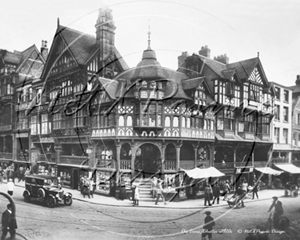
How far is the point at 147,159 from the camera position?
70.7 feet

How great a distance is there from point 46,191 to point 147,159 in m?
7.91

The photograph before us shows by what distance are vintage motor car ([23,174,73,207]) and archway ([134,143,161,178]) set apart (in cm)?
623

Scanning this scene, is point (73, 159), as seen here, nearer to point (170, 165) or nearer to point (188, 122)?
point (170, 165)

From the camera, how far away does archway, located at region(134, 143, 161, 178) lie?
2130 cm

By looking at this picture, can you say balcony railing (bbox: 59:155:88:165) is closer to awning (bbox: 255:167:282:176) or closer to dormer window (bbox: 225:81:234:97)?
dormer window (bbox: 225:81:234:97)

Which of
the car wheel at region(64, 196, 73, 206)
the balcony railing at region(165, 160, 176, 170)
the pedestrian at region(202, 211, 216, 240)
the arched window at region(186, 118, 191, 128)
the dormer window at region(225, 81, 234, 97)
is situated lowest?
the car wheel at region(64, 196, 73, 206)

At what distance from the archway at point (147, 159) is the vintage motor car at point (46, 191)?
20.4ft

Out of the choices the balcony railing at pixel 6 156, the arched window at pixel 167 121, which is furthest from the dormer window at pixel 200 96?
the balcony railing at pixel 6 156

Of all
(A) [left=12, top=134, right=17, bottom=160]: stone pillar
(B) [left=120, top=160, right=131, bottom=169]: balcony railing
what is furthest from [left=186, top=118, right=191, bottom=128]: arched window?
(A) [left=12, top=134, right=17, bottom=160]: stone pillar

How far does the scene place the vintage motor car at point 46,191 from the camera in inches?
634

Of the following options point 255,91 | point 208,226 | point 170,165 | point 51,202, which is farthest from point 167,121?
point 208,226

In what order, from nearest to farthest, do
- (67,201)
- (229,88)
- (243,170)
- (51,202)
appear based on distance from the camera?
(51,202), (67,201), (229,88), (243,170)

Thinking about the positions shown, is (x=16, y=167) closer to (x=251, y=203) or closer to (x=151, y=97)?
(x=151, y=97)

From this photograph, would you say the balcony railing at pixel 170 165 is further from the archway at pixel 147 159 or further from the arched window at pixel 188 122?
the arched window at pixel 188 122
